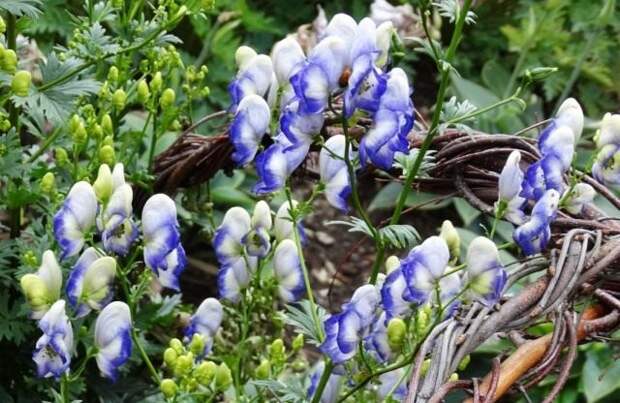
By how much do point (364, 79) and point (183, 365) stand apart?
1.28ft

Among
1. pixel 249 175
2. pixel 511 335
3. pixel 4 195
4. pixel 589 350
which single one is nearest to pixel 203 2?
pixel 4 195

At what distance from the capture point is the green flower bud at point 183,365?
50.2 inches

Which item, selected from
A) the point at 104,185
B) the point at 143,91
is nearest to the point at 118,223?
the point at 104,185

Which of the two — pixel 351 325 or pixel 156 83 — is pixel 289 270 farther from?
pixel 156 83

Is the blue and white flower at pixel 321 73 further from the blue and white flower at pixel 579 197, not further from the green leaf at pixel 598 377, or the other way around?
the green leaf at pixel 598 377

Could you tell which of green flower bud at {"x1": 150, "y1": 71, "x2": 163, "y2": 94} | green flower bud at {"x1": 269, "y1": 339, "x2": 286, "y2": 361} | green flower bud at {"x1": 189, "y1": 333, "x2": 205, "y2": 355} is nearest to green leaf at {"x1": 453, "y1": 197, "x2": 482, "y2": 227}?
green flower bud at {"x1": 150, "y1": 71, "x2": 163, "y2": 94}

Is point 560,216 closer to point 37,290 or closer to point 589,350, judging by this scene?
point 37,290

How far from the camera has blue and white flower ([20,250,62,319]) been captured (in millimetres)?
1248

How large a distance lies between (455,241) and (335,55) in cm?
25

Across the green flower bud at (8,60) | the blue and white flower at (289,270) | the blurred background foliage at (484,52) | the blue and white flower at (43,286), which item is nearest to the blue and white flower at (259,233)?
the blue and white flower at (289,270)

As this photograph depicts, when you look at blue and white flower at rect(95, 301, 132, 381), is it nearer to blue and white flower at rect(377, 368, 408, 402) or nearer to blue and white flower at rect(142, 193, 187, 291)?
blue and white flower at rect(142, 193, 187, 291)

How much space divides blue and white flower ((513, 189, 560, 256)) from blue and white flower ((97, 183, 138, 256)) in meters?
0.41

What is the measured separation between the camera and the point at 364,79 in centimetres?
112

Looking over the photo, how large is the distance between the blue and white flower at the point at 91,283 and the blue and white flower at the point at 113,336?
0.05 feet
